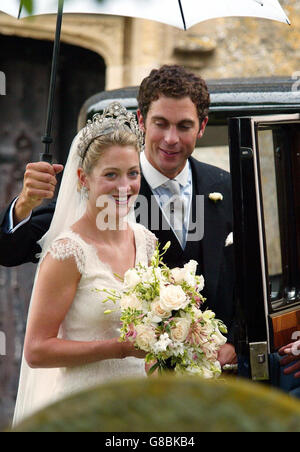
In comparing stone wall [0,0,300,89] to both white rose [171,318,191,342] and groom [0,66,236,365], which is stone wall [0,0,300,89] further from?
white rose [171,318,191,342]

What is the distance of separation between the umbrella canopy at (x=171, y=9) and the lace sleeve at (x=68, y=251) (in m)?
1.02

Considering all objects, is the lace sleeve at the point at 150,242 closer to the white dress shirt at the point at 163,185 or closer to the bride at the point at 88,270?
the bride at the point at 88,270

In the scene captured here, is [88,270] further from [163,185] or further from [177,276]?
[163,185]


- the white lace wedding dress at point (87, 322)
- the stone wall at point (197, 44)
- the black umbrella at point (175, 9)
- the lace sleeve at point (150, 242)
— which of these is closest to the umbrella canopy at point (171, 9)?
the black umbrella at point (175, 9)

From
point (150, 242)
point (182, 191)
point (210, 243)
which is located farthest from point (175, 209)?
point (150, 242)

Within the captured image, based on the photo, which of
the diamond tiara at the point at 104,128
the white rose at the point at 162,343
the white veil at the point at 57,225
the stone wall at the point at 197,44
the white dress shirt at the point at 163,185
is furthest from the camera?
the stone wall at the point at 197,44

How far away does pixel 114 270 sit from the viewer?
282 centimetres

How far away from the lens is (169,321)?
2438 millimetres

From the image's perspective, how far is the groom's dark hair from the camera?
3.15 meters

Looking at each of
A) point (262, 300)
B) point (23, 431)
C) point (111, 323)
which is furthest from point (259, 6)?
point (23, 431)

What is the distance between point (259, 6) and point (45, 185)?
1256 mm

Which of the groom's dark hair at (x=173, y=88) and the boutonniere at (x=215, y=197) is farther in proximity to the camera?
the boutonniere at (x=215, y=197)

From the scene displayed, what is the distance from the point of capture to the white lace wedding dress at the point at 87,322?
2684 mm
